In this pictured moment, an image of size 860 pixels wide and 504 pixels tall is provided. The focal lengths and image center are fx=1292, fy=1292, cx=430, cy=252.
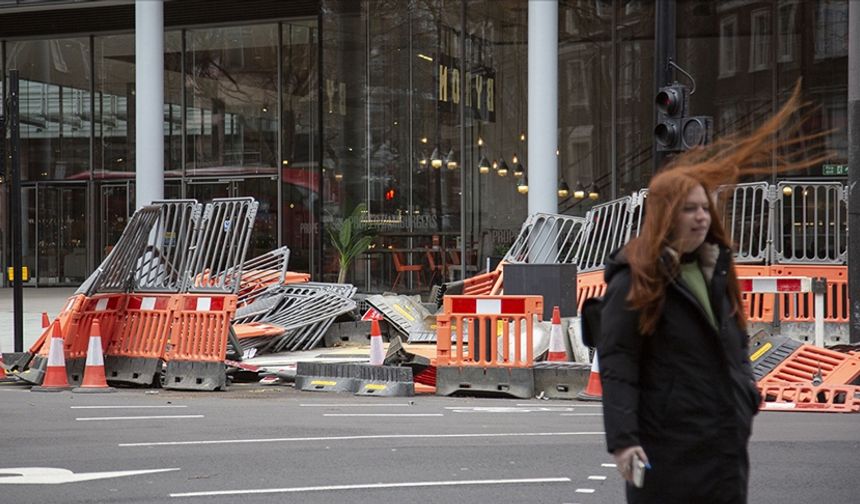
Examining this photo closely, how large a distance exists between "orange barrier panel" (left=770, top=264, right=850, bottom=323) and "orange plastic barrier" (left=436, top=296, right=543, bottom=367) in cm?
562

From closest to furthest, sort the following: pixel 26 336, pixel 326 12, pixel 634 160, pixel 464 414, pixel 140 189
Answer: pixel 464 414, pixel 26 336, pixel 140 189, pixel 634 160, pixel 326 12

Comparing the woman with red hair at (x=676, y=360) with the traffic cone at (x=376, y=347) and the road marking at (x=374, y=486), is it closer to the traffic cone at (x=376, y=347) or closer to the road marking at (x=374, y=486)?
the road marking at (x=374, y=486)

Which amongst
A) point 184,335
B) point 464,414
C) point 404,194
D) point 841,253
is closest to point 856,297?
point 841,253

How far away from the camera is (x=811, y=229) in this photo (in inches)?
923

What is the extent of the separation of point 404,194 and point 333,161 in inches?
80.2

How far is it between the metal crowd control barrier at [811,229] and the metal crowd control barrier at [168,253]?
8249 mm

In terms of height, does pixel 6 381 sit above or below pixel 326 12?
below

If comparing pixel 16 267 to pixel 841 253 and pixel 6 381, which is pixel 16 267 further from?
pixel 841 253

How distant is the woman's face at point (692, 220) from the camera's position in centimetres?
445

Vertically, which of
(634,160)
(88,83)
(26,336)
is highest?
(88,83)

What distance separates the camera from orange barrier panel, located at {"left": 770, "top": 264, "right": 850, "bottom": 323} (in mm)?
17938

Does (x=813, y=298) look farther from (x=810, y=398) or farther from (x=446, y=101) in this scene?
(x=446, y=101)

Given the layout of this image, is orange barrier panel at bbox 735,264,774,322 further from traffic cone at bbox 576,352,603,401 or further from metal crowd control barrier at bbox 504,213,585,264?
traffic cone at bbox 576,352,603,401

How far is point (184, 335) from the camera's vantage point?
1491 centimetres
